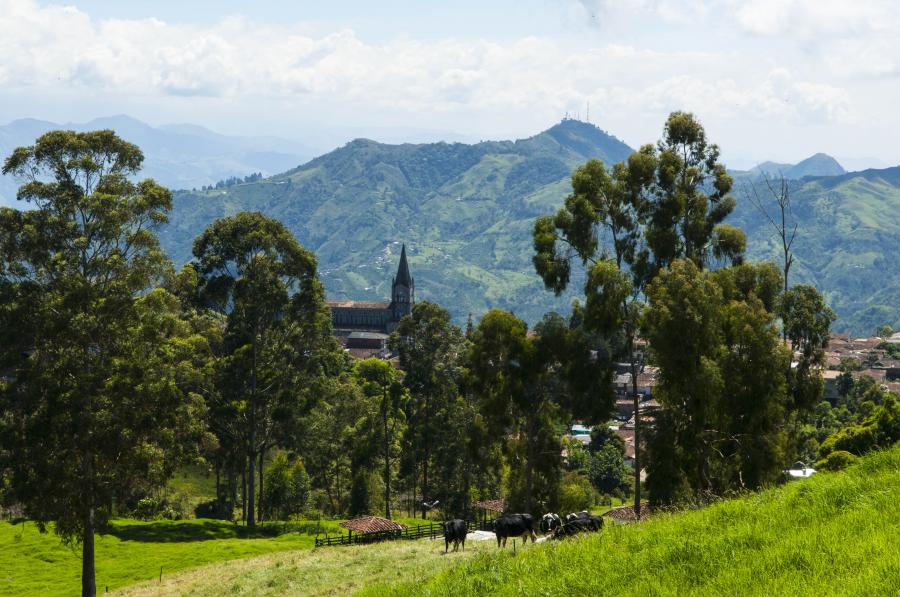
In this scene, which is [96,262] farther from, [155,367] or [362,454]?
[362,454]

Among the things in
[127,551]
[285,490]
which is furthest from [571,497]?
[285,490]

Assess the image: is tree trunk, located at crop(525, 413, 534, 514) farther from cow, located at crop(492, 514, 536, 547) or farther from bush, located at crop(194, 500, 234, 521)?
bush, located at crop(194, 500, 234, 521)

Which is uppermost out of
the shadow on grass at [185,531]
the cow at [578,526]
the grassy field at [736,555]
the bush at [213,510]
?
the grassy field at [736,555]

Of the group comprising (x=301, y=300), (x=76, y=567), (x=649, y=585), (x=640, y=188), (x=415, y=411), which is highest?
(x=640, y=188)

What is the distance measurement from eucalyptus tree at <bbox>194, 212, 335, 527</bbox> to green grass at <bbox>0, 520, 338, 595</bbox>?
13.9ft

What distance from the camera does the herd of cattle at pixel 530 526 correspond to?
2430 cm

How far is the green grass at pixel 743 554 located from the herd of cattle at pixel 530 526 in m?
5.94

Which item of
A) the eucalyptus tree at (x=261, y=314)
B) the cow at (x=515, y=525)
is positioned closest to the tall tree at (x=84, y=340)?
the cow at (x=515, y=525)

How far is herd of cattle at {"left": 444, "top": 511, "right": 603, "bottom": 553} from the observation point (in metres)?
24.3

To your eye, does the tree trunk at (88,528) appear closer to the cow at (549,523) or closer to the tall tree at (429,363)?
the cow at (549,523)

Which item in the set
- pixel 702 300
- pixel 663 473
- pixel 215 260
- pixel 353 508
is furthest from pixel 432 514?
pixel 702 300

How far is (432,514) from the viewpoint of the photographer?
239 feet

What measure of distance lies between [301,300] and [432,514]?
27.1 m

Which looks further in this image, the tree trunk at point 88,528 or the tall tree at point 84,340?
the tree trunk at point 88,528
